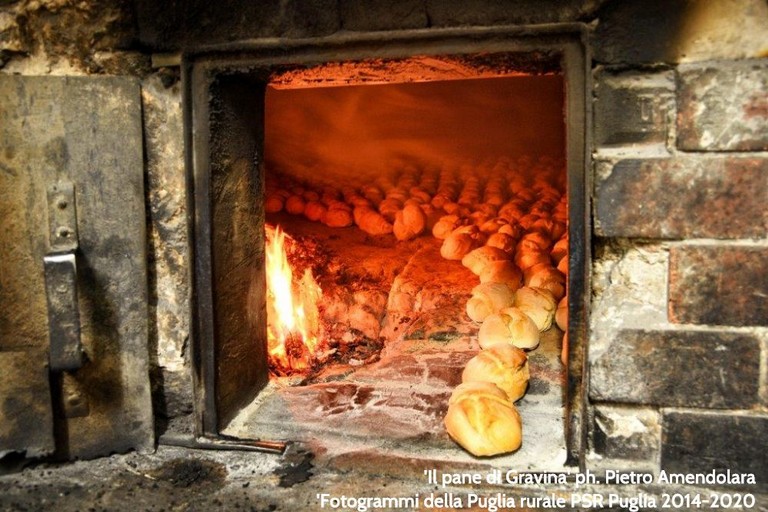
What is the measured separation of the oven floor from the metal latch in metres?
0.66

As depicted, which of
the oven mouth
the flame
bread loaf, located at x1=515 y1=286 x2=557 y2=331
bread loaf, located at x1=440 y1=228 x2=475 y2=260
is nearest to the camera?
the oven mouth

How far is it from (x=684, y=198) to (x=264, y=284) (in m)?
1.74

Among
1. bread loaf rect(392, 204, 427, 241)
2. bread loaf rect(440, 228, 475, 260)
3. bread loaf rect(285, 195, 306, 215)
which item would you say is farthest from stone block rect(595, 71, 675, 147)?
bread loaf rect(285, 195, 306, 215)

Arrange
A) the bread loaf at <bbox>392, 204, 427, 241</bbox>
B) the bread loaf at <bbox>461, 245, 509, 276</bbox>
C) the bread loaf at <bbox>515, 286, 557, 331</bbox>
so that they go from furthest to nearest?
the bread loaf at <bbox>392, 204, 427, 241</bbox>, the bread loaf at <bbox>461, 245, 509, 276</bbox>, the bread loaf at <bbox>515, 286, 557, 331</bbox>

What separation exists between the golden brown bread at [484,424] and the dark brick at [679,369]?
329 mm

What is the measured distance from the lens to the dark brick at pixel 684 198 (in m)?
1.72

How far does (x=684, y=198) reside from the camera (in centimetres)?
177

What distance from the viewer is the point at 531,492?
1900mm

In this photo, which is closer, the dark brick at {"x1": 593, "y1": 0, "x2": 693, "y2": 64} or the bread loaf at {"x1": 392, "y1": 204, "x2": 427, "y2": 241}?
the dark brick at {"x1": 593, "y1": 0, "x2": 693, "y2": 64}

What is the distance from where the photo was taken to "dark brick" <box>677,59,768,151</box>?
169cm

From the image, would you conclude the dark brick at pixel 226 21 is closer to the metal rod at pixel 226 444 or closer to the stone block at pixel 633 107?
the stone block at pixel 633 107

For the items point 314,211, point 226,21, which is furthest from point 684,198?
point 314,211

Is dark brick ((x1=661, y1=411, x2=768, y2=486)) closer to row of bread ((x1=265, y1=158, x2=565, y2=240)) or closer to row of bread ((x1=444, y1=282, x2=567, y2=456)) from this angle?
row of bread ((x1=444, y1=282, x2=567, y2=456))

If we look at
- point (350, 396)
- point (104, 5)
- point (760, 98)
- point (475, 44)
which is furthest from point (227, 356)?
point (760, 98)
